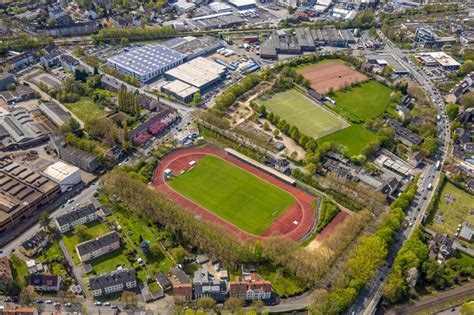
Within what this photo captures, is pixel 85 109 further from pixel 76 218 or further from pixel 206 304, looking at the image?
pixel 206 304

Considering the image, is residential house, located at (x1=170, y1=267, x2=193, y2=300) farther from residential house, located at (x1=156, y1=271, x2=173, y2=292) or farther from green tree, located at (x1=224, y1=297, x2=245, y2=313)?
green tree, located at (x1=224, y1=297, x2=245, y2=313)

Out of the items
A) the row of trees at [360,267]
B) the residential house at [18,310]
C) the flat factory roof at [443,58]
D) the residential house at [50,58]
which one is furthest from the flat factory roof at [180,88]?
the flat factory roof at [443,58]

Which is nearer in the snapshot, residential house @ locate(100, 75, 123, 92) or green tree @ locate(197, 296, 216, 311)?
green tree @ locate(197, 296, 216, 311)

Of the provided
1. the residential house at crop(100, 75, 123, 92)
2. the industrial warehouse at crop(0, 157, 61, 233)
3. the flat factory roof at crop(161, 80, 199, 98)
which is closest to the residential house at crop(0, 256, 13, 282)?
the industrial warehouse at crop(0, 157, 61, 233)

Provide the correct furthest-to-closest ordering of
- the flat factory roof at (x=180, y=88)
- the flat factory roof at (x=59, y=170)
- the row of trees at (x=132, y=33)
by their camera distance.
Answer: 1. the row of trees at (x=132, y=33)
2. the flat factory roof at (x=180, y=88)
3. the flat factory roof at (x=59, y=170)

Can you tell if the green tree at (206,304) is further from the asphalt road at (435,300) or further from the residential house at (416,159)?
the residential house at (416,159)

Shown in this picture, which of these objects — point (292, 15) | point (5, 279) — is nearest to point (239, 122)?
point (5, 279)
